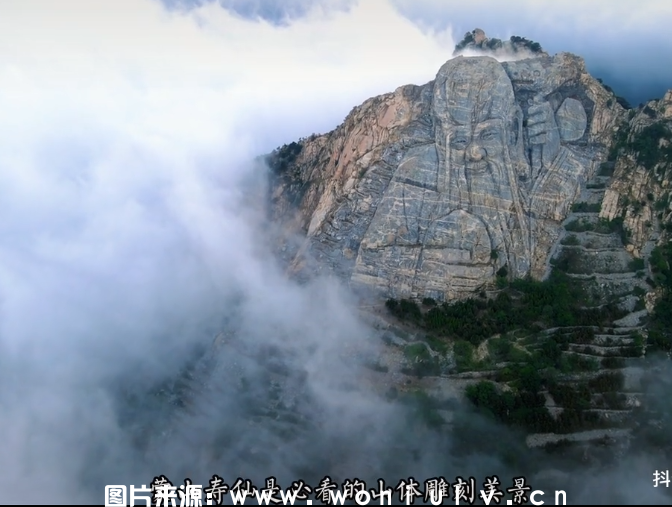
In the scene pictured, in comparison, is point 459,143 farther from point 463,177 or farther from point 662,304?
point 662,304

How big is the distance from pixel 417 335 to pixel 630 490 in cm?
1440

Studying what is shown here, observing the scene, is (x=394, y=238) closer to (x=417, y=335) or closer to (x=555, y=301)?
(x=417, y=335)

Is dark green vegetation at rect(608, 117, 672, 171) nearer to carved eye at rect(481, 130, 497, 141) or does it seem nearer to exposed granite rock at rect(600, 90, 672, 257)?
exposed granite rock at rect(600, 90, 672, 257)

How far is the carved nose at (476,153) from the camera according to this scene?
42.2 metres

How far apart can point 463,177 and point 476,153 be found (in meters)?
1.81

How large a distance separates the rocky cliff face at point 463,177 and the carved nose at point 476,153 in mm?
81

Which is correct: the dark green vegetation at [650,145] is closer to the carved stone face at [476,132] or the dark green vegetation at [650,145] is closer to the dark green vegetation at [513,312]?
the carved stone face at [476,132]

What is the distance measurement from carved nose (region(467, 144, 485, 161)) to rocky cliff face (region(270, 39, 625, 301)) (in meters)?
0.08

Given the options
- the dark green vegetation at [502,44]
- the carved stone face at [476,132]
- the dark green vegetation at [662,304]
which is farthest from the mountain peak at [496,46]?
the dark green vegetation at [662,304]

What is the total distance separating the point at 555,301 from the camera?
130 feet

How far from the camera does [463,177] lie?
42.5 metres

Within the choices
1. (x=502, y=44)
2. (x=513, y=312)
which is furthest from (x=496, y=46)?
(x=513, y=312)

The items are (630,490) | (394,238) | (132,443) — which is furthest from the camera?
(394,238)

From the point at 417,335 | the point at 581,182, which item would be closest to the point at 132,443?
the point at 417,335
